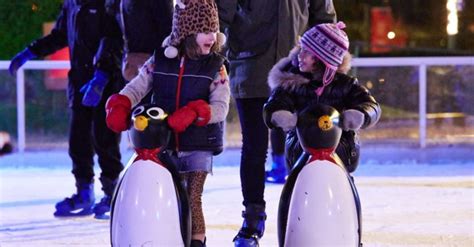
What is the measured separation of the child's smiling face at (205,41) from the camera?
15.5ft

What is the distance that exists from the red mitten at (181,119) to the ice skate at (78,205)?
7.90 feet

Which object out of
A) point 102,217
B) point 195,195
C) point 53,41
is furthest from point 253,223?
point 53,41

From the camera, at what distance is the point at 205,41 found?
474 centimetres

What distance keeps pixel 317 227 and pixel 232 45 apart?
71.4 inches

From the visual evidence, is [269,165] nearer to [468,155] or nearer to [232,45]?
[468,155]

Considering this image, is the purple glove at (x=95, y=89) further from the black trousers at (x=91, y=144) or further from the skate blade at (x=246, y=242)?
the skate blade at (x=246, y=242)

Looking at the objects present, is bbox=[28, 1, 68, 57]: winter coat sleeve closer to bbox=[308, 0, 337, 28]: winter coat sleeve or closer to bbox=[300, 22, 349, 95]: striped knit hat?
bbox=[308, 0, 337, 28]: winter coat sleeve

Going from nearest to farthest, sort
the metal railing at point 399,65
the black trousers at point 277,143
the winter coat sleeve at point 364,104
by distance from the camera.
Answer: the winter coat sleeve at point 364,104
the black trousers at point 277,143
the metal railing at point 399,65

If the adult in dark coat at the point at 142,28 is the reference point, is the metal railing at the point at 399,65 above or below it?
below

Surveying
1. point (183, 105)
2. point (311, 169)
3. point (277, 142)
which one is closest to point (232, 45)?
point (183, 105)

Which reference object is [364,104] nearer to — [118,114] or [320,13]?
[118,114]

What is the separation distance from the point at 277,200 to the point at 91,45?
5.68 ft

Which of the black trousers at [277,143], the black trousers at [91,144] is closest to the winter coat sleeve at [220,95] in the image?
the black trousers at [91,144]

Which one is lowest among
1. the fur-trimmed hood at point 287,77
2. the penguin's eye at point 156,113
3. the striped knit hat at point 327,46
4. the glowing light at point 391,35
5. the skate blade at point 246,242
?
the glowing light at point 391,35
